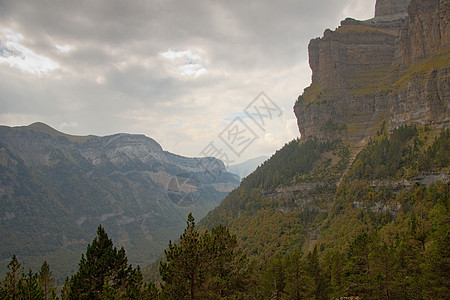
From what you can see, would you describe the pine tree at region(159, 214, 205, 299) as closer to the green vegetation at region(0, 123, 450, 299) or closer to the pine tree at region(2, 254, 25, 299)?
the green vegetation at region(0, 123, 450, 299)

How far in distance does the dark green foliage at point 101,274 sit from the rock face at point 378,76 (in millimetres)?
109215

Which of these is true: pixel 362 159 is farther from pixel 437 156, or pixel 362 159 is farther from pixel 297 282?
pixel 297 282

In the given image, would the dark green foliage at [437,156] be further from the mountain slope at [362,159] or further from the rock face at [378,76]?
the rock face at [378,76]

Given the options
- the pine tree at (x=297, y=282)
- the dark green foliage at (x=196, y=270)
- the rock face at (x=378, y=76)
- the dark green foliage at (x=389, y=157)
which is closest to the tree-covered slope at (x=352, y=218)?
the pine tree at (x=297, y=282)

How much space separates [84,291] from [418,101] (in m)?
123

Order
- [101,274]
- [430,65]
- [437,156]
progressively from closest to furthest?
[101,274] < [437,156] < [430,65]

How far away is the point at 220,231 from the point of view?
38.2 metres

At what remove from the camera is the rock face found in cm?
11236

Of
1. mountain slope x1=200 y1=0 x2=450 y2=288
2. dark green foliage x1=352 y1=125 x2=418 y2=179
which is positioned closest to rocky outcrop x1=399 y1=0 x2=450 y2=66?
mountain slope x1=200 y1=0 x2=450 y2=288

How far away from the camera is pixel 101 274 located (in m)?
31.5

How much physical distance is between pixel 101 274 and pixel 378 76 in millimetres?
173563

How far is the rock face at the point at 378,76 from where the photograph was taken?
369ft

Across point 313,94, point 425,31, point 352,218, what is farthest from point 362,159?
point 313,94

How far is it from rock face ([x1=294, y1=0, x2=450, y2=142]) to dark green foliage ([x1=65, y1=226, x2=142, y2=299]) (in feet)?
358
